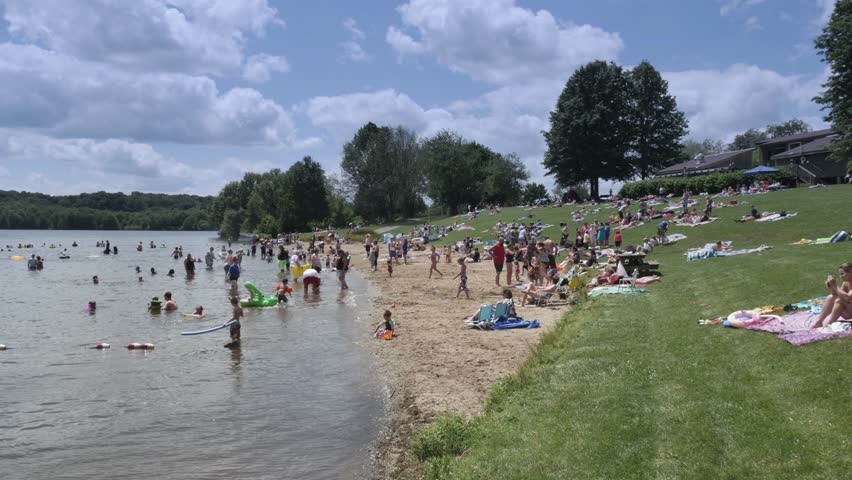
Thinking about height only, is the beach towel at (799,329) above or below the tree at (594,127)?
below

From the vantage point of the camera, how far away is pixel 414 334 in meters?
16.9

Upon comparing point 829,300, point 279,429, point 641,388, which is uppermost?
point 829,300

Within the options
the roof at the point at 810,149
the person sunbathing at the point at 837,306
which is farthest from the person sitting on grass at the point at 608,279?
the roof at the point at 810,149

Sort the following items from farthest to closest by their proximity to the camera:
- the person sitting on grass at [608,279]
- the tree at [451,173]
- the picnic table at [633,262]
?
the tree at [451,173]
the picnic table at [633,262]
the person sitting on grass at [608,279]

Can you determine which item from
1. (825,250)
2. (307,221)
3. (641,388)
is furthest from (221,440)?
(307,221)

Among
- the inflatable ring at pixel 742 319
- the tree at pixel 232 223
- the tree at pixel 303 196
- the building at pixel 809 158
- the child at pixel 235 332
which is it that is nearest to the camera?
the inflatable ring at pixel 742 319

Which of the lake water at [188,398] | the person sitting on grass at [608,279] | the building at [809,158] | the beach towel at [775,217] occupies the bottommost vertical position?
the lake water at [188,398]

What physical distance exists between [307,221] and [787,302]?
92.9 meters

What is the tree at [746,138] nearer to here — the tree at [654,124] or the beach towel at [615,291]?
the tree at [654,124]

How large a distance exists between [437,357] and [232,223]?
115 m

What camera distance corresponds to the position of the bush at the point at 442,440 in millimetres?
8133

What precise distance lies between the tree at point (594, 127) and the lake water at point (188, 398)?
167ft

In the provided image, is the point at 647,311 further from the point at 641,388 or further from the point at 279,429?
the point at 279,429

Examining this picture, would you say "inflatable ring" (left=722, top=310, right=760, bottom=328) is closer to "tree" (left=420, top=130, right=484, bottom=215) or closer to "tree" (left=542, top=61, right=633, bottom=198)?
"tree" (left=542, top=61, right=633, bottom=198)
